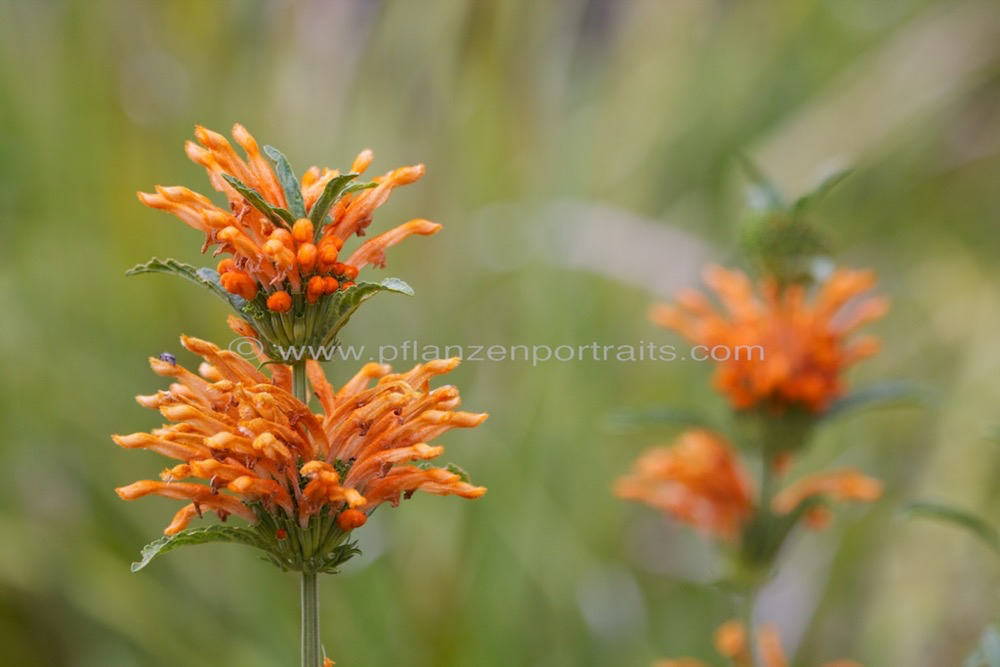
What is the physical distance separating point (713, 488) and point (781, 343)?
0.20 meters

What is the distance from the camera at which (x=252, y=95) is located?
2738 mm

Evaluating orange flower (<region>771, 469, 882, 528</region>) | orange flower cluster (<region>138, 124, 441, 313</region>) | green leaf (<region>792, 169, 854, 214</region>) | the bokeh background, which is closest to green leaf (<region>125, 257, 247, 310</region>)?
orange flower cluster (<region>138, 124, 441, 313</region>)

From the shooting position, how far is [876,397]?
3.98ft

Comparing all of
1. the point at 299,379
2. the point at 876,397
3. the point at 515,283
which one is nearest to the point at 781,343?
the point at 876,397

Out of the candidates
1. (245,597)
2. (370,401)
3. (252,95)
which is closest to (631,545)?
(245,597)

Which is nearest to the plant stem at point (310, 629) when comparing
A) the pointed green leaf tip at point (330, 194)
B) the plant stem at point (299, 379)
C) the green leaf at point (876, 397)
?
the plant stem at point (299, 379)

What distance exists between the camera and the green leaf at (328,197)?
2.24 feet

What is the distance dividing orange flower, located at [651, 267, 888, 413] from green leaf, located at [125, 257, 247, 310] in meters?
0.70

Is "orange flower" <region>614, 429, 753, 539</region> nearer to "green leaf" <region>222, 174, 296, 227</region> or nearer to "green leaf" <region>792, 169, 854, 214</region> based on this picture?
"green leaf" <region>792, 169, 854, 214</region>

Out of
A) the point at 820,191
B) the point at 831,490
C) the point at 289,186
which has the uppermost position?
the point at 820,191

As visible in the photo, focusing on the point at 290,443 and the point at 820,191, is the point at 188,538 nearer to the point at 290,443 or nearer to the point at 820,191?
the point at 290,443

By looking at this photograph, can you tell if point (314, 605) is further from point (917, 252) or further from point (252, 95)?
point (917, 252)

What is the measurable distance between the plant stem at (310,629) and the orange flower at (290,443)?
34 mm

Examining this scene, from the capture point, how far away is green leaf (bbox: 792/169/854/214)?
0.99 m
